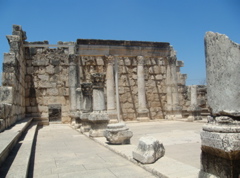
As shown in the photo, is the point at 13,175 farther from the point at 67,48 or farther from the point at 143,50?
the point at 143,50

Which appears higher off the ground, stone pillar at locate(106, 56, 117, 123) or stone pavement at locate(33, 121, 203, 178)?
stone pillar at locate(106, 56, 117, 123)

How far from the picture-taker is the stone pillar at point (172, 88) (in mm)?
17433

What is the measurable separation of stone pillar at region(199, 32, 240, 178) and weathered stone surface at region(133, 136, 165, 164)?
161cm

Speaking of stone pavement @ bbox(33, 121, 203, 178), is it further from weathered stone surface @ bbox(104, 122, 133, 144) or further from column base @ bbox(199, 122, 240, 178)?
column base @ bbox(199, 122, 240, 178)

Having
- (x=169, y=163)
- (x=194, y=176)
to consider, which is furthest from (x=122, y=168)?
(x=194, y=176)

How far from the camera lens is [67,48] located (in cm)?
1636

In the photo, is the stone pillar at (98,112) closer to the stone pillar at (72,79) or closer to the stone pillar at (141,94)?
the stone pillar at (72,79)

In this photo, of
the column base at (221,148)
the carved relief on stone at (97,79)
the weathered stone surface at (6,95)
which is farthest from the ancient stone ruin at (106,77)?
the column base at (221,148)

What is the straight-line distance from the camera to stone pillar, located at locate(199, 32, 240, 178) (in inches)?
113

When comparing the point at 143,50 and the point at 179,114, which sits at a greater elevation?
the point at 143,50

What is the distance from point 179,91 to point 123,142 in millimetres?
12901

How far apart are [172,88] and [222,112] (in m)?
14.8

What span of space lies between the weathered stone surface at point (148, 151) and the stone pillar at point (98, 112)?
391 centimetres

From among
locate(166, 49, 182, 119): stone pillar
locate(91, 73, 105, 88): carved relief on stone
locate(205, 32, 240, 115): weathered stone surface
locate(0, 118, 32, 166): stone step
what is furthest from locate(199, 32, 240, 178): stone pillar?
locate(166, 49, 182, 119): stone pillar
